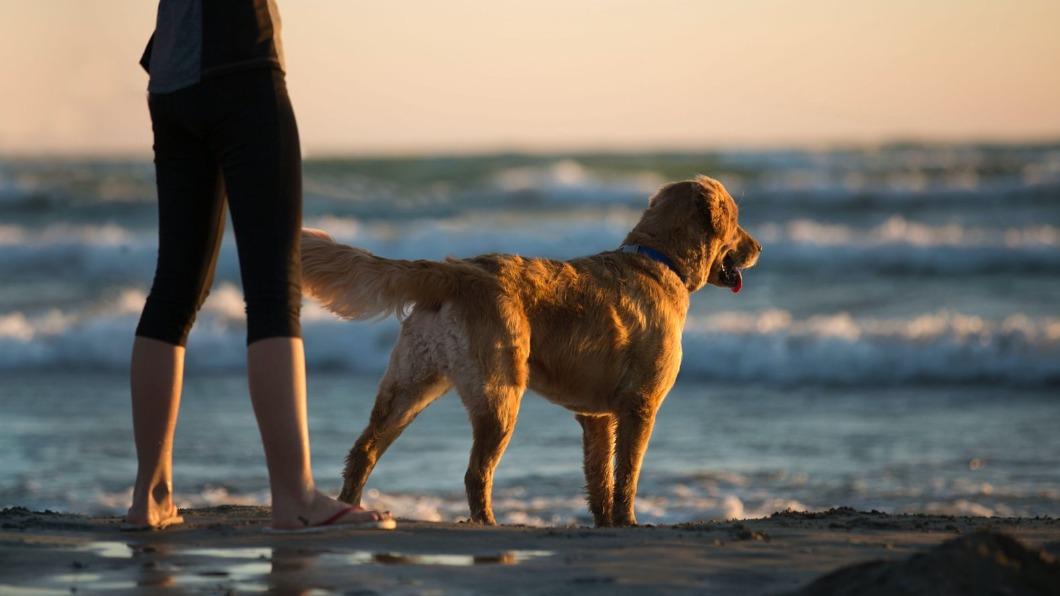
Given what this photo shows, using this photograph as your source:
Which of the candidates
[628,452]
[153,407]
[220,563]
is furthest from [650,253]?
[220,563]

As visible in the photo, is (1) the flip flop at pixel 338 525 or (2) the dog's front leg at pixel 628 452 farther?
(2) the dog's front leg at pixel 628 452

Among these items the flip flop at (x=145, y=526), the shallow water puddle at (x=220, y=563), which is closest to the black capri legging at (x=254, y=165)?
the shallow water puddle at (x=220, y=563)

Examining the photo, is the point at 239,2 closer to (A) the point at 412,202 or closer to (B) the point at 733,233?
(B) the point at 733,233

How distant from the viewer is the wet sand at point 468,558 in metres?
3.51

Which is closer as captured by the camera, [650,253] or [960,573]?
[960,573]

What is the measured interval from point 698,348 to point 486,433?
8.38 meters

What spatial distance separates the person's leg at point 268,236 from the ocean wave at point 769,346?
871 centimetres

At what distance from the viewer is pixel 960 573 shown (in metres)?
3.24

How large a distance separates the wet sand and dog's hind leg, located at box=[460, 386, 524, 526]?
54 cm

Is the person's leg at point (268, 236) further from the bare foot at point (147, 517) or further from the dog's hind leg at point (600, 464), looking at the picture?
the dog's hind leg at point (600, 464)

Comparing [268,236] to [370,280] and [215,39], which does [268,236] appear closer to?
[215,39]

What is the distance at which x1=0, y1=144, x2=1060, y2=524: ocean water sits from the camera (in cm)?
791

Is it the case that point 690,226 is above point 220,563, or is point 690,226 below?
above

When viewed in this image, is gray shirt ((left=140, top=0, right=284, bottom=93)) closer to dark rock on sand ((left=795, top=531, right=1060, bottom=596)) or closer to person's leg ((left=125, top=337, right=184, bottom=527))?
person's leg ((left=125, top=337, right=184, bottom=527))
